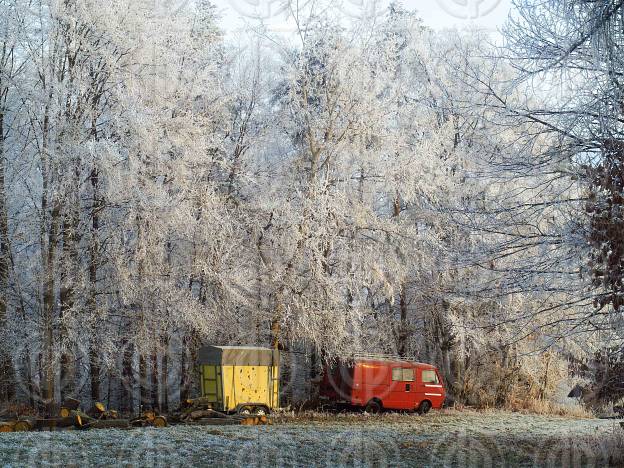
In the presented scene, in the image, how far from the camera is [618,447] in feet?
37.0

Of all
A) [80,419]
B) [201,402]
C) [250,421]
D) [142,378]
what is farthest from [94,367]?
[80,419]

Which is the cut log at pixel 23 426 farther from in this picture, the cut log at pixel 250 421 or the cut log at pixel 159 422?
the cut log at pixel 250 421

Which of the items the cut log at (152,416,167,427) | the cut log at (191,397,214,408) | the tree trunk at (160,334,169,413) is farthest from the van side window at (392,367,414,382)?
the cut log at (152,416,167,427)

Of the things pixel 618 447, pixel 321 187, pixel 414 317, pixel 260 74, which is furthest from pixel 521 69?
pixel 414 317

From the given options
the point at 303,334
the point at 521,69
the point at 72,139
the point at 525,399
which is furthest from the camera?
the point at 525,399

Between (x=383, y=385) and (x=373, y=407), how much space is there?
75 centimetres

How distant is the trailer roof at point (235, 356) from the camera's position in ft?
60.1

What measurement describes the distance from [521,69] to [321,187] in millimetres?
9620

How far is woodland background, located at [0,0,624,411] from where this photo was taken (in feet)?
60.2

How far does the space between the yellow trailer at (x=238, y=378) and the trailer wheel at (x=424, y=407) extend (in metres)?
6.23

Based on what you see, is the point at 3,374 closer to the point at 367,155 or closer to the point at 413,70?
the point at 367,155

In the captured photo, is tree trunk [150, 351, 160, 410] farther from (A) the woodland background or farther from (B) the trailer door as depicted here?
Answer: (B) the trailer door

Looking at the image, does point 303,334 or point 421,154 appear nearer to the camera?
point 303,334

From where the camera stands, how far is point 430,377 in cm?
2416
